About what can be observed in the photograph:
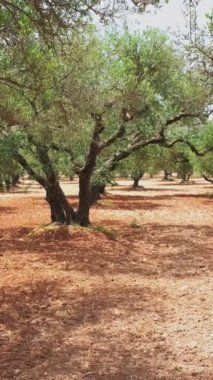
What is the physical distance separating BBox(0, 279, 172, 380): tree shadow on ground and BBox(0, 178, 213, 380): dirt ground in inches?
0.5

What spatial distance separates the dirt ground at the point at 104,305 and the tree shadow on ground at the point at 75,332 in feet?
0.05

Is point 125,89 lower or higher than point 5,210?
higher

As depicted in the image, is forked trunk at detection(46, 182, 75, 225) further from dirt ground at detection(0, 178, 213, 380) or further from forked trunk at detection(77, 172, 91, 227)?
dirt ground at detection(0, 178, 213, 380)

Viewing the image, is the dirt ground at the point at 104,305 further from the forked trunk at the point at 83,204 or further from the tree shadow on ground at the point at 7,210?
the tree shadow on ground at the point at 7,210

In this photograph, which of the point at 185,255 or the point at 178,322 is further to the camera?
the point at 185,255

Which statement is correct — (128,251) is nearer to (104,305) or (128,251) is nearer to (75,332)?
(104,305)

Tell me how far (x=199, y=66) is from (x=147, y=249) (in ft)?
17.0

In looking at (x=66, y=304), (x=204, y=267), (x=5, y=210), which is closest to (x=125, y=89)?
(x=204, y=267)

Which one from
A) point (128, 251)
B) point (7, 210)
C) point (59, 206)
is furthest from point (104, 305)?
point (7, 210)

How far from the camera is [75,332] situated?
7.49 metres

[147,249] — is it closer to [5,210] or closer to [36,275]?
[36,275]

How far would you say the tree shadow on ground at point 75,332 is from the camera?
6184 millimetres

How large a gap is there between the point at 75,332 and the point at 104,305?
146cm

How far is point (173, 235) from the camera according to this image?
58.5 feet
